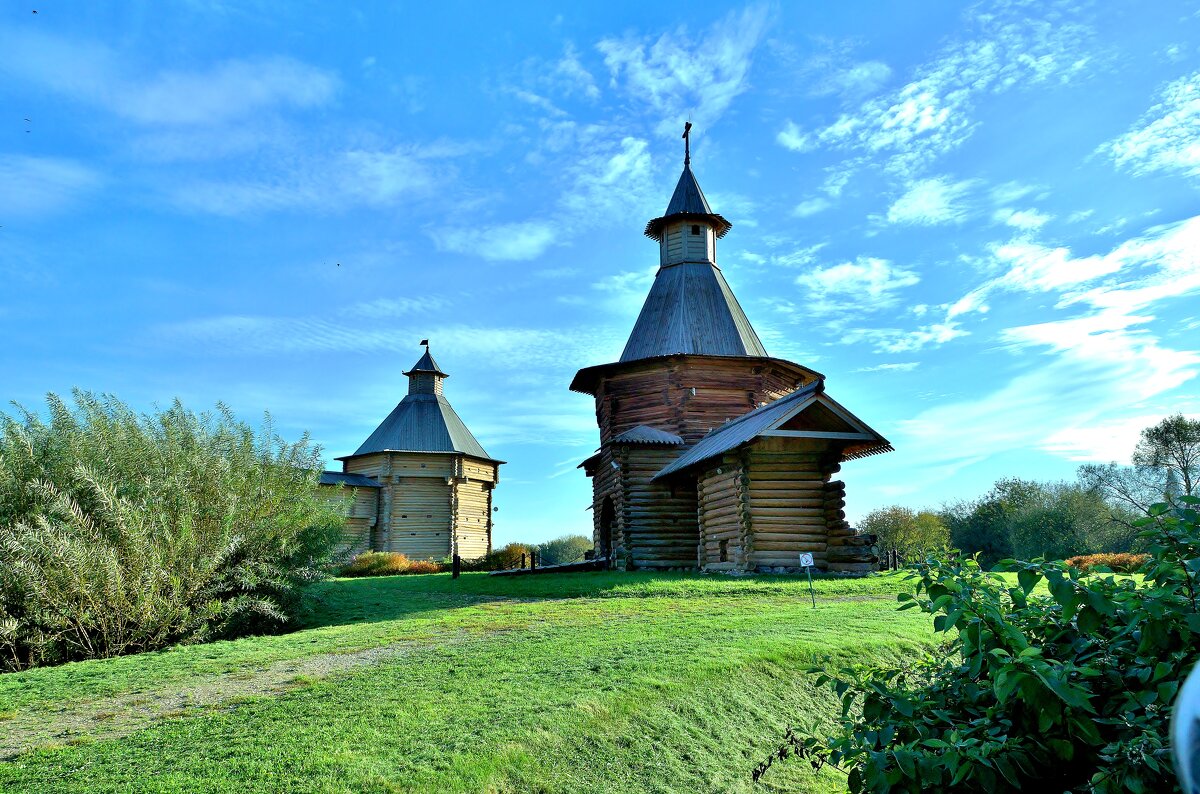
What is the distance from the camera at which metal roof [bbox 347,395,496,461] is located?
124 feet

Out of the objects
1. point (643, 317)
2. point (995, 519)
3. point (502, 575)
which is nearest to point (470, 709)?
point (502, 575)

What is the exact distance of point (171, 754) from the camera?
6113 mm

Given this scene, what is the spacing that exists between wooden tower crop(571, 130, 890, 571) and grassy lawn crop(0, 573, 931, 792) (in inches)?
254

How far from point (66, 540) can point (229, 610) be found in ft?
8.79

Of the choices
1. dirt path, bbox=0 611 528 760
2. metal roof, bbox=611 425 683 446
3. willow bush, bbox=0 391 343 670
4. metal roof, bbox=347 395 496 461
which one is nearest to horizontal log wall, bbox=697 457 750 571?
metal roof, bbox=611 425 683 446

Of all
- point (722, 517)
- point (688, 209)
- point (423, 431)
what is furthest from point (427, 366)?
point (722, 517)

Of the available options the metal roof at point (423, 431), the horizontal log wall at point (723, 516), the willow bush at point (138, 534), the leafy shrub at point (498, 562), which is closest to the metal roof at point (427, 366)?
the metal roof at point (423, 431)

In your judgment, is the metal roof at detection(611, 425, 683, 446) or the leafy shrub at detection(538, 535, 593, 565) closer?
the metal roof at detection(611, 425, 683, 446)

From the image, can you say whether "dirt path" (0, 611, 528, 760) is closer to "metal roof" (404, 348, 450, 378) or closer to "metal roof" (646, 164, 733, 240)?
"metal roof" (646, 164, 733, 240)

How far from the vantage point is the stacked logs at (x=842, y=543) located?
713 inches

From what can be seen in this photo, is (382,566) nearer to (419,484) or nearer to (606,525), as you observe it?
(419,484)

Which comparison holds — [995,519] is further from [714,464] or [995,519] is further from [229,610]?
[229,610]

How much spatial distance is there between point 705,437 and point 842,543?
6.23 metres

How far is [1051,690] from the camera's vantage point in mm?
3066
